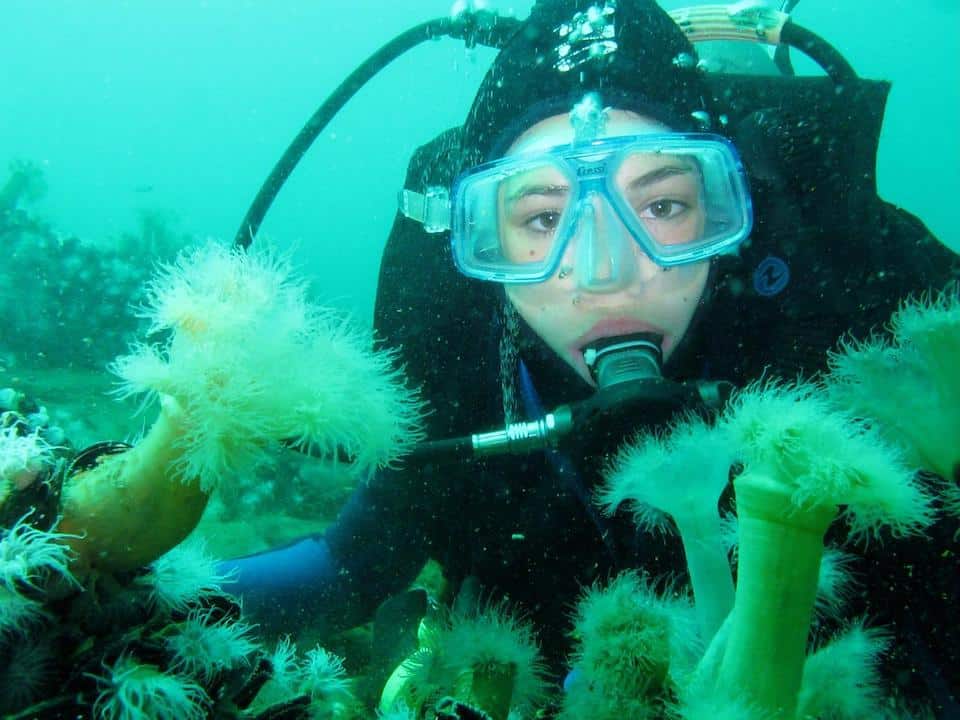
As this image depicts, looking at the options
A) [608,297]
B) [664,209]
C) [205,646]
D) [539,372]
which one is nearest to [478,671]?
[205,646]

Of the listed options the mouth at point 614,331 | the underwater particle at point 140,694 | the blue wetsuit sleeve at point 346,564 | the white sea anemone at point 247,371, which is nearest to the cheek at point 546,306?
the mouth at point 614,331

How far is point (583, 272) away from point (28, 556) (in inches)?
87.3

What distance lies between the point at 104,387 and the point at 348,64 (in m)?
92.5

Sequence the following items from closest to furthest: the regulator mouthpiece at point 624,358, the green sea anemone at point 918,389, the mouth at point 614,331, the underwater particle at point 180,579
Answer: the underwater particle at point 180,579 → the green sea anemone at point 918,389 → the regulator mouthpiece at point 624,358 → the mouth at point 614,331

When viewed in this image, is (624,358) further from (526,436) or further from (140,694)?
(140,694)

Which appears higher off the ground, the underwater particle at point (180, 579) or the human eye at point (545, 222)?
the human eye at point (545, 222)

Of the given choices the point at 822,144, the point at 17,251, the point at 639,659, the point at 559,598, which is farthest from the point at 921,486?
the point at 17,251

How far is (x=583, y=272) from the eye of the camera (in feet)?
8.92

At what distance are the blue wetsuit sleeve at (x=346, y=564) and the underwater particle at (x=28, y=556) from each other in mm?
2266

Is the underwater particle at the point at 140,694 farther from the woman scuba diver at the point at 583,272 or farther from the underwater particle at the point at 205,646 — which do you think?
the woman scuba diver at the point at 583,272

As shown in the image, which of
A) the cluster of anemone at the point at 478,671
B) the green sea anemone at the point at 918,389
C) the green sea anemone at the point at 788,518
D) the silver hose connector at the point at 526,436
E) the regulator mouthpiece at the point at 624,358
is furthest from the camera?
the regulator mouthpiece at the point at 624,358

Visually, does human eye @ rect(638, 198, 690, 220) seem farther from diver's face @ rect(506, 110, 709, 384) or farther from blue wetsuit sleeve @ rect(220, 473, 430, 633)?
blue wetsuit sleeve @ rect(220, 473, 430, 633)

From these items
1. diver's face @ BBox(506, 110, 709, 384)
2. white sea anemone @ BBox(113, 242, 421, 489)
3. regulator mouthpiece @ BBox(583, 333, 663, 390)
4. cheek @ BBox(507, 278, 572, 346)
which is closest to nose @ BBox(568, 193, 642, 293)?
diver's face @ BBox(506, 110, 709, 384)

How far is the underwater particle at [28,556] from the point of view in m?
1.01
